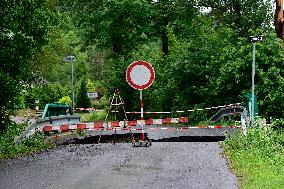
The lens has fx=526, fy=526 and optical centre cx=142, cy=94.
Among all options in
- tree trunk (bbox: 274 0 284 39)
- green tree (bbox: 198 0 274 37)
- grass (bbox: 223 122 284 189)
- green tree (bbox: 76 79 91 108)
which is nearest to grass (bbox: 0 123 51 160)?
grass (bbox: 223 122 284 189)

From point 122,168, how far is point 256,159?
2.71 metres

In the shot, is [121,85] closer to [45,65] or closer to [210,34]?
[210,34]

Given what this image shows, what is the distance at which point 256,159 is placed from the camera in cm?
1038

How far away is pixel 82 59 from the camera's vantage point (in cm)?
5972

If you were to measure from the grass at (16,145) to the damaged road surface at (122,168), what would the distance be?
68 cm

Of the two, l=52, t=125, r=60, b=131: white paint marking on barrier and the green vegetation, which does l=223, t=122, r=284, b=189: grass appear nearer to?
the green vegetation

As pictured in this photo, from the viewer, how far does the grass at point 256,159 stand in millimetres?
8242

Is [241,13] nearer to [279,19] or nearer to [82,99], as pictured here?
[279,19]

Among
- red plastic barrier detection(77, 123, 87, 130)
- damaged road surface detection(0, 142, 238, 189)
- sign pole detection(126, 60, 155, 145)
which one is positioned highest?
sign pole detection(126, 60, 155, 145)

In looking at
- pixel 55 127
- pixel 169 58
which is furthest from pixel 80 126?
pixel 169 58

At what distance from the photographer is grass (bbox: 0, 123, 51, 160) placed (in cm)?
1250

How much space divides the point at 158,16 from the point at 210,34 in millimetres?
12294

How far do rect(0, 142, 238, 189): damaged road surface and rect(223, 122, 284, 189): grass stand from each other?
236 mm

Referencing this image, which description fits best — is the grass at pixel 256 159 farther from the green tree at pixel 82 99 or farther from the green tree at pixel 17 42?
the green tree at pixel 82 99
